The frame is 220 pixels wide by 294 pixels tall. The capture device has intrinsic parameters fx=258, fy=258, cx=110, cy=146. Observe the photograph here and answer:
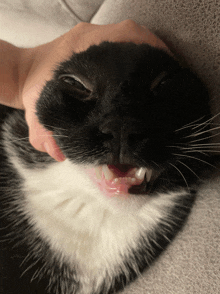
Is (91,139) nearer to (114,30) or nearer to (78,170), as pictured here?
(78,170)

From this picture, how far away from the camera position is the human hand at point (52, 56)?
0.68 metres

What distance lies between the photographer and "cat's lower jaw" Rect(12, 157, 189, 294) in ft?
2.49

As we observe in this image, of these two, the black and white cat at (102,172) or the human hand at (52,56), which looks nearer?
the black and white cat at (102,172)

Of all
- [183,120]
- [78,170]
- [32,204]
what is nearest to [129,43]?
[183,120]

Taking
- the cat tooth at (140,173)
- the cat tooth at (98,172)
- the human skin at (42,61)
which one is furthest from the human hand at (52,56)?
the cat tooth at (140,173)

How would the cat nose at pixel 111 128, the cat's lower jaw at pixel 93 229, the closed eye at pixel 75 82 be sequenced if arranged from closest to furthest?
the cat nose at pixel 111 128, the closed eye at pixel 75 82, the cat's lower jaw at pixel 93 229

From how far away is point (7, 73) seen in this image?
0.72 m

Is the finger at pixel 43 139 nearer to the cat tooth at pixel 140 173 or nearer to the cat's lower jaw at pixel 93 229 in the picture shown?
the cat's lower jaw at pixel 93 229

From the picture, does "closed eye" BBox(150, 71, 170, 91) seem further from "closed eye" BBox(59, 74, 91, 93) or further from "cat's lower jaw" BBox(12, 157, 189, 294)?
"cat's lower jaw" BBox(12, 157, 189, 294)

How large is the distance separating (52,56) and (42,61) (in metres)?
0.03

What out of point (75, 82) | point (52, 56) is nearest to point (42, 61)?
point (52, 56)

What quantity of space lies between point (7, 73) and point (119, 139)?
0.42 m

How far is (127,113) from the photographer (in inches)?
20.1

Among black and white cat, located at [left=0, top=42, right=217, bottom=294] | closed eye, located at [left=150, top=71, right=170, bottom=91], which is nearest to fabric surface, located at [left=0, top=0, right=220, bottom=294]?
black and white cat, located at [left=0, top=42, right=217, bottom=294]
